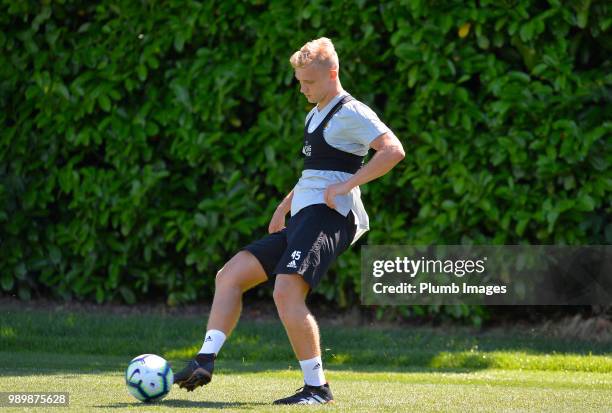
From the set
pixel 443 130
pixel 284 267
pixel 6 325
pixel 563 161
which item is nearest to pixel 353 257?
pixel 443 130

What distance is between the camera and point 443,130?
342 inches

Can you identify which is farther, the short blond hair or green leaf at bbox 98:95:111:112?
green leaf at bbox 98:95:111:112

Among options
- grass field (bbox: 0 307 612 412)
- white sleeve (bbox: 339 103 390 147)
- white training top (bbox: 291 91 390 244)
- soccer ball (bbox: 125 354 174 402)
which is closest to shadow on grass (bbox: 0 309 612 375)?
grass field (bbox: 0 307 612 412)

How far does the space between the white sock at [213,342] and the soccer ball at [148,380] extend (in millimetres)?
204

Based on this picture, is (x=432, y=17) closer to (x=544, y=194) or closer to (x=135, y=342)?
(x=544, y=194)

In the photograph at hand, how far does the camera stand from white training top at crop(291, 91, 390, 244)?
17.9 feet

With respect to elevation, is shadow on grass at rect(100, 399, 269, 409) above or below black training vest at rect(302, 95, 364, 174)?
below

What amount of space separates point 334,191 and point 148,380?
1.23m

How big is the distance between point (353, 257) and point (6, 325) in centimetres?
273

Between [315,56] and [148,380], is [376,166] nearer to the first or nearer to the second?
[315,56]

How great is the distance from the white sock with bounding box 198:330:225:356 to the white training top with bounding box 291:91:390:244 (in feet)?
2.36

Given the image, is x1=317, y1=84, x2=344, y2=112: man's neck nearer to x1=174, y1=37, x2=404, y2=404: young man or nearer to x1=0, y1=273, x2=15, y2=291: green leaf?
x1=174, y1=37, x2=404, y2=404: young man

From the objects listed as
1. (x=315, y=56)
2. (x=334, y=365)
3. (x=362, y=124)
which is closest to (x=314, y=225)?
(x=362, y=124)

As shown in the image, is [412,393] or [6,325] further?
[6,325]
